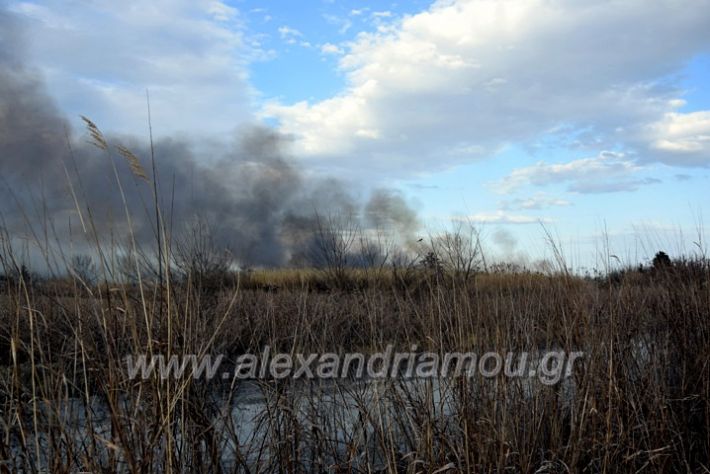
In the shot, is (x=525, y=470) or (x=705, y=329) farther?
(x=705, y=329)

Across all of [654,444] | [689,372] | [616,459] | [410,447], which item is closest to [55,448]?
[410,447]

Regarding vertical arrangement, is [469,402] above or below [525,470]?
above

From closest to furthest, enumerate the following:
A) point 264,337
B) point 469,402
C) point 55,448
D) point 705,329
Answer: point 55,448
point 469,402
point 705,329
point 264,337

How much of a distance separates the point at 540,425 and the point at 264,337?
329 cm

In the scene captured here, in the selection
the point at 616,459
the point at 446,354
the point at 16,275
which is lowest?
the point at 616,459

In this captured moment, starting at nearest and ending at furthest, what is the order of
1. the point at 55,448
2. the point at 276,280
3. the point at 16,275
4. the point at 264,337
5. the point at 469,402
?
1. the point at 55,448
2. the point at 16,275
3. the point at 469,402
4. the point at 264,337
5. the point at 276,280

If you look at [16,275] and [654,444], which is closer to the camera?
[16,275]

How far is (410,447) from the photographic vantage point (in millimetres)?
2895

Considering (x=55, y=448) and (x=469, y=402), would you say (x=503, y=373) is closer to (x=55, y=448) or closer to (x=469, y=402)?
(x=469, y=402)

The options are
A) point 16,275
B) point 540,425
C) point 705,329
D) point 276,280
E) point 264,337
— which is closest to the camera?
point 16,275

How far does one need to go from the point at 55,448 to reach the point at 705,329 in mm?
4150

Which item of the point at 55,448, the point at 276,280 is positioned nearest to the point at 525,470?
the point at 55,448

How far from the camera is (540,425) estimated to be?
300 cm

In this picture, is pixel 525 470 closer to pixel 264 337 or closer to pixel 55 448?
pixel 55 448
